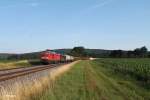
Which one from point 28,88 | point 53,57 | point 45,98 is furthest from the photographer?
point 53,57

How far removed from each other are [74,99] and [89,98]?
94cm

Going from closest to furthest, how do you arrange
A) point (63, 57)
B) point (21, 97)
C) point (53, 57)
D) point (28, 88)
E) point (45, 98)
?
1. point (21, 97)
2. point (45, 98)
3. point (28, 88)
4. point (53, 57)
5. point (63, 57)

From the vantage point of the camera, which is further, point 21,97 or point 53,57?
point 53,57

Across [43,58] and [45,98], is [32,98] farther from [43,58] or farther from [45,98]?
[43,58]

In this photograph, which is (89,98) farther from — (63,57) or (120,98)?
(63,57)

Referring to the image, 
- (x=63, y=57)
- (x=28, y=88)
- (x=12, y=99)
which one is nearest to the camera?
(x=12, y=99)

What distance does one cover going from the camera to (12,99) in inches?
518

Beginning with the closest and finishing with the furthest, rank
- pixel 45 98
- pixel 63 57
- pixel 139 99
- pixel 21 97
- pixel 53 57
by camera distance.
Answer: pixel 21 97, pixel 45 98, pixel 139 99, pixel 53 57, pixel 63 57

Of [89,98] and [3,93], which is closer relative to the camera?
[3,93]

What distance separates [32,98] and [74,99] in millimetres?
2052

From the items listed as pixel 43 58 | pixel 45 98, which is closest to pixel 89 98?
pixel 45 98

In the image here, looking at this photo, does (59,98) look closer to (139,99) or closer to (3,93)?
(3,93)

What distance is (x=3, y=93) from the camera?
13.7 m

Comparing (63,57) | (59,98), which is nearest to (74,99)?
(59,98)
